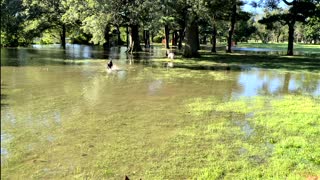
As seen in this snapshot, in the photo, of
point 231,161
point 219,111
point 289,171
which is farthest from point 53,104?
point 289,171

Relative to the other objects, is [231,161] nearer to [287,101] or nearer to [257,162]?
[257,162]

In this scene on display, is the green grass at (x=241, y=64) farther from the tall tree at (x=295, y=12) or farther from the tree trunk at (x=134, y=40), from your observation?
the tree trunk at (x=134, y=40)

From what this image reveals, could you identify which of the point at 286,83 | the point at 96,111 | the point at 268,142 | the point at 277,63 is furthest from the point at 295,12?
the point at 268,142

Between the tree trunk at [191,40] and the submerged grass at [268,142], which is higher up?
the tree trunk at [191,40]

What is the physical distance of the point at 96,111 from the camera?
34.9 feet

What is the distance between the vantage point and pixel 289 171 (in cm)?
623

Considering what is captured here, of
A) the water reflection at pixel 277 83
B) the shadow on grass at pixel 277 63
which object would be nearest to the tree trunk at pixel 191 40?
the shadow on grass at pixel 277 63

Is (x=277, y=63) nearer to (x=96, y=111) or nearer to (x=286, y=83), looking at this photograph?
(x=286, y=83)

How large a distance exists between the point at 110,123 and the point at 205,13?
65.8 ft


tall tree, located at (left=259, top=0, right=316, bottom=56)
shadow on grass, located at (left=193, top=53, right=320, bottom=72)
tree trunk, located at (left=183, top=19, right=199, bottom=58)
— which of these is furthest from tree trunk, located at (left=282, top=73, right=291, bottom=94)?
tall tree, located at (left=259, top=0, right=316, bottom=56)

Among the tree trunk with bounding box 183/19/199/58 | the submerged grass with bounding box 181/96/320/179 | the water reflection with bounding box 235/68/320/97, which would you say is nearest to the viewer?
Result: the submerged grass with bounding box 181/96/320/179

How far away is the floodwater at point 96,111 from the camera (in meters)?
6.43

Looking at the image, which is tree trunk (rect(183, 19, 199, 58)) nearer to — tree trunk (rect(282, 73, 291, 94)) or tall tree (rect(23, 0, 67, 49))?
tree trunk (rect(282, 73, 291, 94))

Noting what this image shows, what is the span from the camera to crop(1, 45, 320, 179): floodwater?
6426 millimetres
